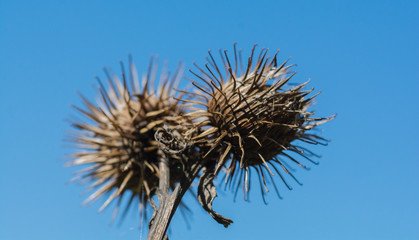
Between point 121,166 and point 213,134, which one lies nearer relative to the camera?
point 213,134

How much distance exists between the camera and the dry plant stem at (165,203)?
449cm

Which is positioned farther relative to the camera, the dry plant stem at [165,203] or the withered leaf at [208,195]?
the withered leaf at [208,195]

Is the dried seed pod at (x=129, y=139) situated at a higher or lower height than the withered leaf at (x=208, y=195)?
higher

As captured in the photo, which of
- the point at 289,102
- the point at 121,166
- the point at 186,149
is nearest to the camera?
the point at 289,102

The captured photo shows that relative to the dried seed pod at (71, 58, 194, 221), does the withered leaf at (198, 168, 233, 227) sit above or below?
below

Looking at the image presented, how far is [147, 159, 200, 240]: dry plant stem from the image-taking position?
449cm

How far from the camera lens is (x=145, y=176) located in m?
5.88

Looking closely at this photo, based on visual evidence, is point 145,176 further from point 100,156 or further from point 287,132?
point 287,132

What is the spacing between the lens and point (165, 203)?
4824 millimetres

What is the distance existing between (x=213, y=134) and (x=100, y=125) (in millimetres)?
1604

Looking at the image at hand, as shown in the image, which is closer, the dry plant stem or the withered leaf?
the dry plant stem

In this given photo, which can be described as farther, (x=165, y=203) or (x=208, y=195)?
(x=208, y=195)

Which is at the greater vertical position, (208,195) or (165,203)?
(165,203)

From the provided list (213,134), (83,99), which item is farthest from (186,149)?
(83,99)
